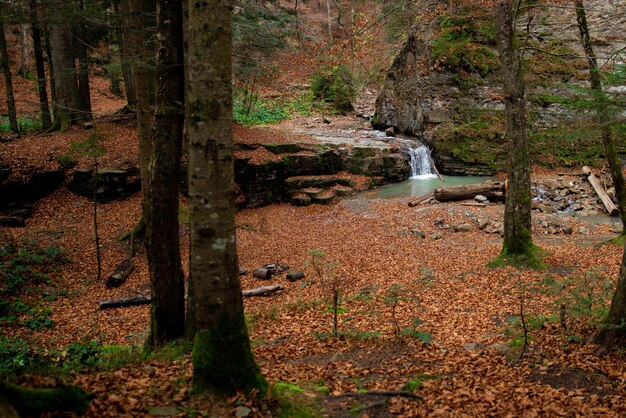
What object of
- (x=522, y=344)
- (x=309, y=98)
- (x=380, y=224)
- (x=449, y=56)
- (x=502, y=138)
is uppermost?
(x=449, y=56)

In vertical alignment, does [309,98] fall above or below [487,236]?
above

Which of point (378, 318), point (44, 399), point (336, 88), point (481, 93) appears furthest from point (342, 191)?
point (44, 399)

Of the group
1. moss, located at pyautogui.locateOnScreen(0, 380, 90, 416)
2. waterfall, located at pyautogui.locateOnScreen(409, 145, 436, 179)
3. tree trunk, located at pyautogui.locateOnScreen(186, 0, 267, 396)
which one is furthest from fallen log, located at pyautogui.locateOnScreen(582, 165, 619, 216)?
moss, located at pyautogui.locateOnScreen(0, 380, 90, 416)

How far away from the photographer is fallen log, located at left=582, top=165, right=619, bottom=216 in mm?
15820

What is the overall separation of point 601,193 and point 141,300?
17.2 meters

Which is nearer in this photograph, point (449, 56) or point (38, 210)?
point (38, 210)

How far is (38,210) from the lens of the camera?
44.9 feet

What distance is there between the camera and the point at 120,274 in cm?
1014

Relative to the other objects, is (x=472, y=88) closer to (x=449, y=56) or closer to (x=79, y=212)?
(x=449, y=56)

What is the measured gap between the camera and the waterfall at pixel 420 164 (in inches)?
880

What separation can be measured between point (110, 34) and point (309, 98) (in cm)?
1549

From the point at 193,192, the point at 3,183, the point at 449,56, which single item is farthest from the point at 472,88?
the point at 193,192

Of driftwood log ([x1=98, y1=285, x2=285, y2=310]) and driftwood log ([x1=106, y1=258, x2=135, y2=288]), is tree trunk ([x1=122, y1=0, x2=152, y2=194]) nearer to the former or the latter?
driftwood log ([x1=106, y1=258, x2=135, y2=288])

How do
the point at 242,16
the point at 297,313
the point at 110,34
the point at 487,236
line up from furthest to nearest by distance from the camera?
the point at 110,34, the point at 242,16, the point at 487,236, the point at 297,313
